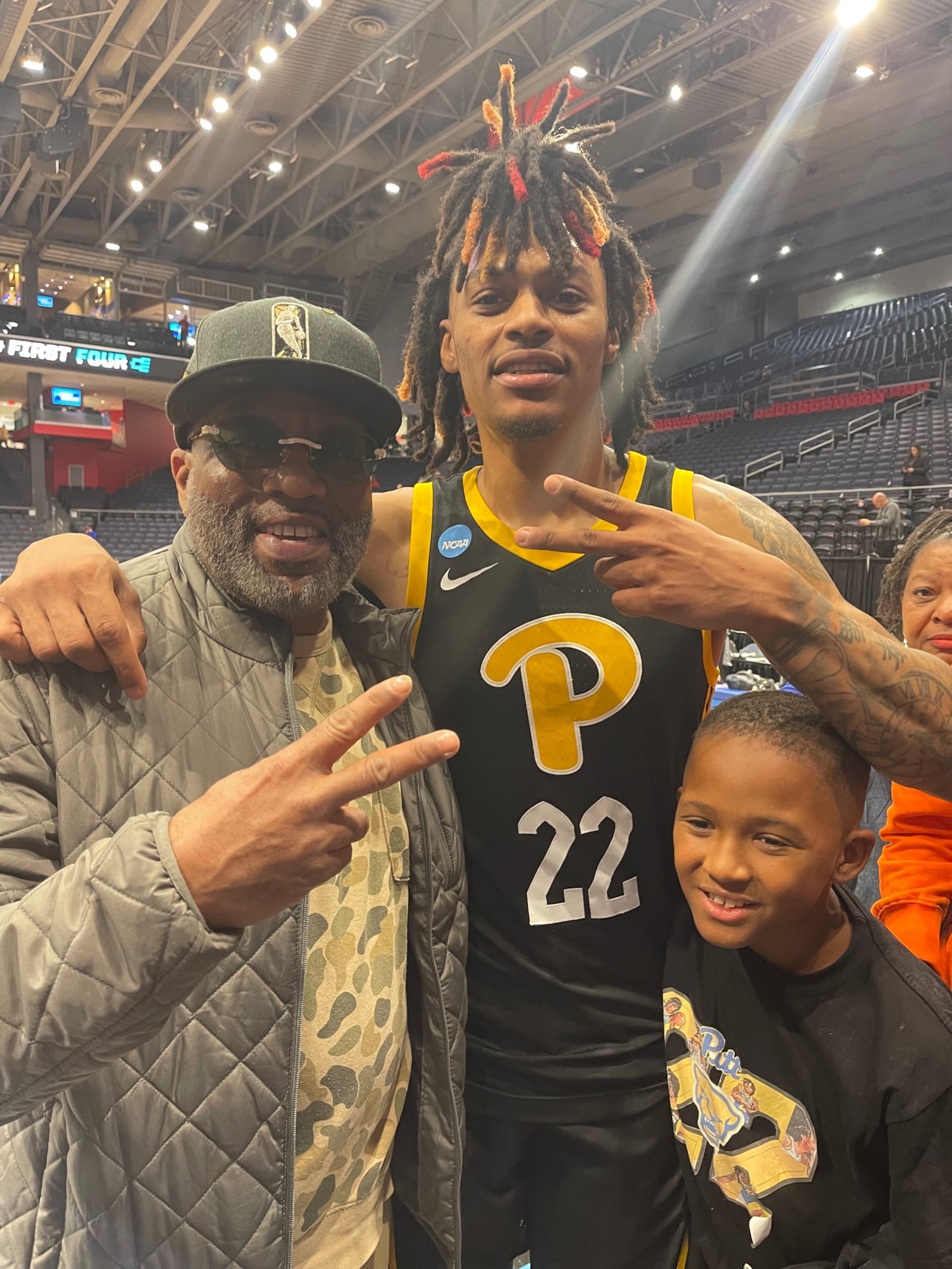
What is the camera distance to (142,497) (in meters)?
20.0

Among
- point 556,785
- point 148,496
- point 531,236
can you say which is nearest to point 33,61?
point 148,496

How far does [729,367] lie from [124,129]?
15.6m

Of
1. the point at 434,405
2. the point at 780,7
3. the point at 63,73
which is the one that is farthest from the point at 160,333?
the point at 434,405

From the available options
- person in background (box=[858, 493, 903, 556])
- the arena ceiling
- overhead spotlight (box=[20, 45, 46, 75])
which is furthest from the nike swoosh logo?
overhead spotlight (box=[20, 45, 46, 75])

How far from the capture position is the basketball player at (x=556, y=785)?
142cm

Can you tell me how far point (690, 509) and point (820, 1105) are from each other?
0.94 meters

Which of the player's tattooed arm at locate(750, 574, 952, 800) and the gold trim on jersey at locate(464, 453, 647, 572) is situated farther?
the gold trim on jersey at locate(464, 453, 647, 572)

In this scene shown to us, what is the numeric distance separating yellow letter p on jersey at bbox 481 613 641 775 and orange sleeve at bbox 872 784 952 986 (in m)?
0.55

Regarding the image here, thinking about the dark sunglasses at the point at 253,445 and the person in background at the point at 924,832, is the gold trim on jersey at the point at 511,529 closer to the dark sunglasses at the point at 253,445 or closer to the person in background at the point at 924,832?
the dark sunglasses at the point at 253,445

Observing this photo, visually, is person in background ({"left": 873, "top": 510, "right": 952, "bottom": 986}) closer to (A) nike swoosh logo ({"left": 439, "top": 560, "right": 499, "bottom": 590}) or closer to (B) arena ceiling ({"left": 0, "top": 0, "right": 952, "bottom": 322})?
(A) nike swoosh logo ({"left": 439, "top": 560, "right": 499, "bottom": 590})

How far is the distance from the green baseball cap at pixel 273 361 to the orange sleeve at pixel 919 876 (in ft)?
3.80

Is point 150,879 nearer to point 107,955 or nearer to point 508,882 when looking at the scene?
point 107,955

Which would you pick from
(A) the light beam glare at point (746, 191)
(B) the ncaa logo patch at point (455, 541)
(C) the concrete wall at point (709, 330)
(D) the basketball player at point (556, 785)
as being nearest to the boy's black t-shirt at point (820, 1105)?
(D) the basketball player at point (556, 785)

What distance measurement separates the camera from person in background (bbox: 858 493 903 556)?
25.6 ft
